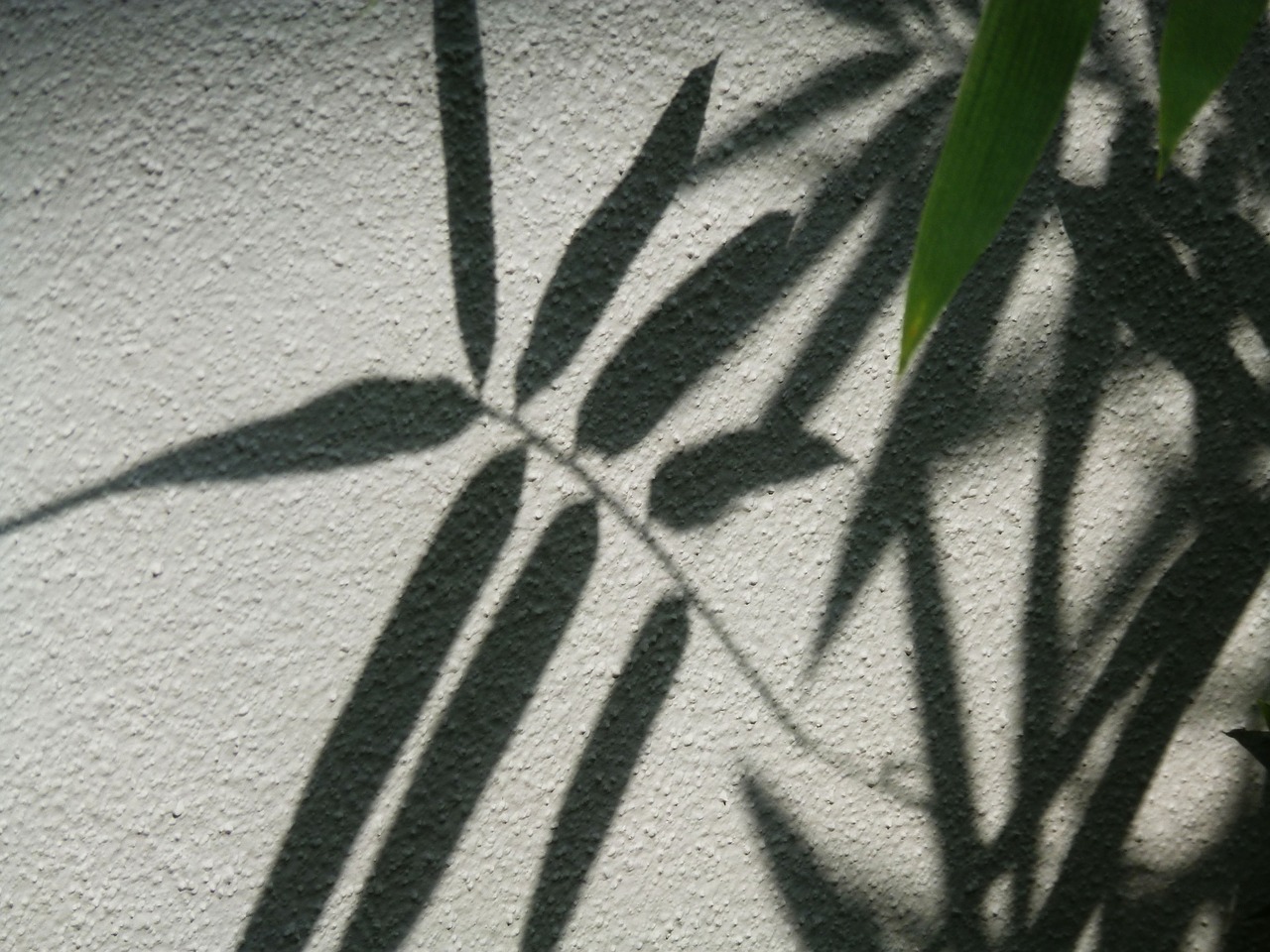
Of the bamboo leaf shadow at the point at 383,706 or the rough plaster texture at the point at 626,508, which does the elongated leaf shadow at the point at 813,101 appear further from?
the bamboo leaf shadow at the point at 383,706

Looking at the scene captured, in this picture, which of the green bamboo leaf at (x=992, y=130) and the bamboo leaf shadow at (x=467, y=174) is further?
the bamboo leaf shadow at (x=467, y=174)

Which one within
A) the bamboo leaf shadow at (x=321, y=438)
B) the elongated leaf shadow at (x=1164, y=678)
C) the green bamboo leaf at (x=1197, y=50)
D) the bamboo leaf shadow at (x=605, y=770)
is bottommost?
the elongated leaf shadow at (x=1164, y=678)

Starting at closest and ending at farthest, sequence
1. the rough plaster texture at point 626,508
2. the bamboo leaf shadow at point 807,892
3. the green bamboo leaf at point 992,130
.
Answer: the green bamboo leaf at point 992,130
the rough plaster texture at point 626,508
the bamboo leaf shadow at point 807,892

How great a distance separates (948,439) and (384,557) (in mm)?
294

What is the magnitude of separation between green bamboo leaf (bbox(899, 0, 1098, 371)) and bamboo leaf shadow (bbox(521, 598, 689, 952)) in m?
0.27

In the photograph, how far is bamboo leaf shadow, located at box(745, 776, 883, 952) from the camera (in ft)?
1.88

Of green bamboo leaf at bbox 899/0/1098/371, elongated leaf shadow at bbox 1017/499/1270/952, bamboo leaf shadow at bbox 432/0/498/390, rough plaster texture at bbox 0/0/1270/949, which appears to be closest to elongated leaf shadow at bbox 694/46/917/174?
rough plaster texture at bbox 0/0/1270/949

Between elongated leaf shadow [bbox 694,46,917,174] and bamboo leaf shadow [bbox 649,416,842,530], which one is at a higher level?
elongated leaf shadow [bbox 694,46,917,174]

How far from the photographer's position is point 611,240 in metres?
0.50

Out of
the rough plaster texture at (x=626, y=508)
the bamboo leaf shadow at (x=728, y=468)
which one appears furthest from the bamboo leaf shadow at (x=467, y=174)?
the bamboo leaf shadow at (x=728, y=468)

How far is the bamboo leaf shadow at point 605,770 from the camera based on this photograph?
541 millimetres

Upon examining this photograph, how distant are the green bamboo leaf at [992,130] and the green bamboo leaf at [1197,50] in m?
0.06

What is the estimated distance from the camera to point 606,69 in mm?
478

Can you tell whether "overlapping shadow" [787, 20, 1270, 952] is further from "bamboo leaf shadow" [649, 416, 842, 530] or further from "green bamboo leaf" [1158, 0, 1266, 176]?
"green bamboo leaf" [1158, 0, 1266, 176]
